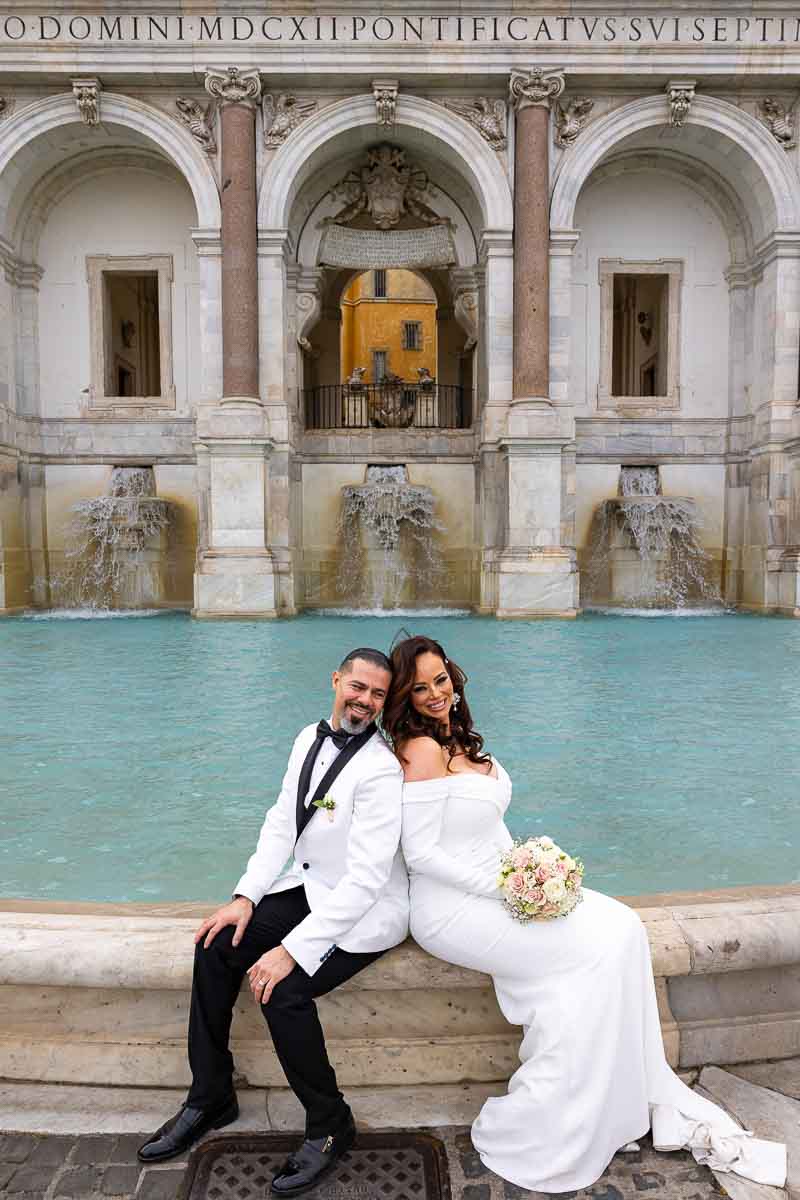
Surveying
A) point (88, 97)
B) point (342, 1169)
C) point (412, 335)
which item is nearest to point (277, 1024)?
point (342, 1169)

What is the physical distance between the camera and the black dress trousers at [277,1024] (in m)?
2.05

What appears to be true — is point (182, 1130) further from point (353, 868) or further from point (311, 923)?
point (353, 868)

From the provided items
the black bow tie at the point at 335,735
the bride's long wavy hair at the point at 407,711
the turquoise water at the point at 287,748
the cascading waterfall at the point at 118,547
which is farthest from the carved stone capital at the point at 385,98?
the black bow tie at the point at 335,735

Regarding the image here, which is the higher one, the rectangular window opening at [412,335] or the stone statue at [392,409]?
the rectangular window opening at [412,335]

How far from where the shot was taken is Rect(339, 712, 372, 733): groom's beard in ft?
7.62

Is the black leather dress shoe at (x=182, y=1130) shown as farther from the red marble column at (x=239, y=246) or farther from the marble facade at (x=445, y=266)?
the red marble column at (x=239, y=246)

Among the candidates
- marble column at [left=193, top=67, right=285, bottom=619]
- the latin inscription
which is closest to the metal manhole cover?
marble column at [left=193, top=67, right=285, bottom=619]

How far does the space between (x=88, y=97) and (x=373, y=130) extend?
15.7 ft

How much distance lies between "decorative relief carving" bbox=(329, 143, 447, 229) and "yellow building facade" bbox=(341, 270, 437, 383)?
2721 cm

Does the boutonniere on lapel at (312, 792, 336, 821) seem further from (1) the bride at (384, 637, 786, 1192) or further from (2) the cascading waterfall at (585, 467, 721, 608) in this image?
(2) the cascading waterfall at (585, 467, 721, 608)

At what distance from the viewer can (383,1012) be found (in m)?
2.30

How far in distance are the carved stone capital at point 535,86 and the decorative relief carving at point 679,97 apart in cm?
190

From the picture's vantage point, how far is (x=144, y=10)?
13.1m

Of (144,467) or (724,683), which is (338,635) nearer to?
(724,683)
